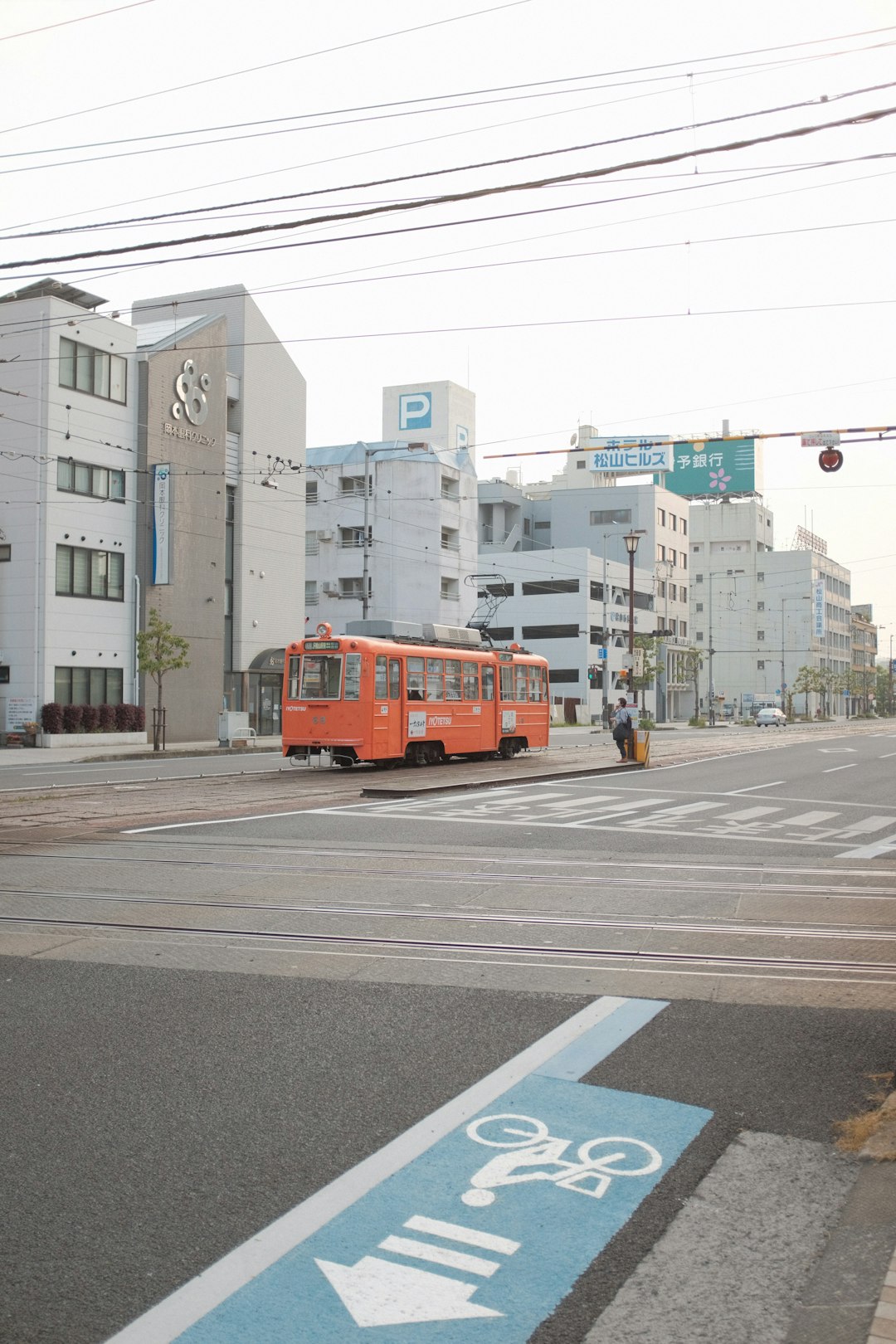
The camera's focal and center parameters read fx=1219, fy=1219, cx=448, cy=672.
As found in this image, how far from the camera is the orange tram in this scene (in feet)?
86.5

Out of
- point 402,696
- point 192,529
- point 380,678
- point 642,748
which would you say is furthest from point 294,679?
point 192,529

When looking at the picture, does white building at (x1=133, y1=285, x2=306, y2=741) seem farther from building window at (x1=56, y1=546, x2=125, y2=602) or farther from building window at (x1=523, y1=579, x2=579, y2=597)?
building window at (x1=523, y1=579, x2=579, y2=597)

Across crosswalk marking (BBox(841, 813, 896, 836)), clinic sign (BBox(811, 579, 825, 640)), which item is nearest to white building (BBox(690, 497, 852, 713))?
clinic sign (BBox(811, 579, 825, 640))

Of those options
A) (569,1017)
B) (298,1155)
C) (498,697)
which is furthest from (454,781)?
(298,1155)

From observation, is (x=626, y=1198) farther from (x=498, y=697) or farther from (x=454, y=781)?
(x=498, y=697)

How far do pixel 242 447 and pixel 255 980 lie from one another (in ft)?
146

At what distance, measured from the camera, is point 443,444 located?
82.6 m

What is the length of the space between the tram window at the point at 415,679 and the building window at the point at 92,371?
1922 centimetres

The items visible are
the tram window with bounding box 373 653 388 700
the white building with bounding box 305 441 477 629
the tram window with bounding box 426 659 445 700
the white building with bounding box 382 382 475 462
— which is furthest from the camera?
the white building with bounding box 382 382 475 462

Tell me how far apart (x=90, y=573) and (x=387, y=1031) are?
37793mm

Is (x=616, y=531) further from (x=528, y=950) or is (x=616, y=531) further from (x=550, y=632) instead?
(x=528, y=950)

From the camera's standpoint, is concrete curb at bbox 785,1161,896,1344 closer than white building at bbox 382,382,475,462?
Yes

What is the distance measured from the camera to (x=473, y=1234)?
3.94 metres

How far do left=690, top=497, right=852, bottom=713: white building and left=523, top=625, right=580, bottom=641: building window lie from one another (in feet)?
138
